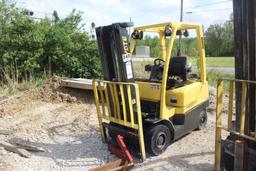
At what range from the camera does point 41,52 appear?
10.8m

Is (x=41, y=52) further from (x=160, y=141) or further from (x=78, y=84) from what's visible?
(x=160, y=141)

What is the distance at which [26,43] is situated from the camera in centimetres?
1087

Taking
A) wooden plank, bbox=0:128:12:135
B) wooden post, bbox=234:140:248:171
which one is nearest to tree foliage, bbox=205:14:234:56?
wooden plank, bbox=0:128:12:135

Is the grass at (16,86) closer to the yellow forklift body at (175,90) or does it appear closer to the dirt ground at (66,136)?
the dirt ground at (66,136)

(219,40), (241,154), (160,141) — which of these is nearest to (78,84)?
(160,141)

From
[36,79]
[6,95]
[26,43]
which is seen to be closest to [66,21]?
[26,43]

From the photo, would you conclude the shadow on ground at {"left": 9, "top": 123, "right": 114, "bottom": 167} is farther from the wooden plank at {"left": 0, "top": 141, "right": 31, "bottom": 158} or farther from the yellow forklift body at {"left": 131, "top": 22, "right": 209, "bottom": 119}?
the yellow forklift body at {"left": 131, "top": 22, "right": 209, "bottom": 119}

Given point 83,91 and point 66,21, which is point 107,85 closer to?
point 83,91

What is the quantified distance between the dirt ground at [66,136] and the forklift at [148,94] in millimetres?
281

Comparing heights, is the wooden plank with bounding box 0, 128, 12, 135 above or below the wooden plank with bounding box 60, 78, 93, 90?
below

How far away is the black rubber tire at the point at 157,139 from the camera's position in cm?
493

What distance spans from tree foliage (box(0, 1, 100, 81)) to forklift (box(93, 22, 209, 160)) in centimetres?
512

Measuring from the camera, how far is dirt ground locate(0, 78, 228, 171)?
4.87 meters

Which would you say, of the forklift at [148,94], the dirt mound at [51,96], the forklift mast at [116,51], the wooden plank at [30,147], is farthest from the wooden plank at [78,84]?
the forklift mast at [116,51]
